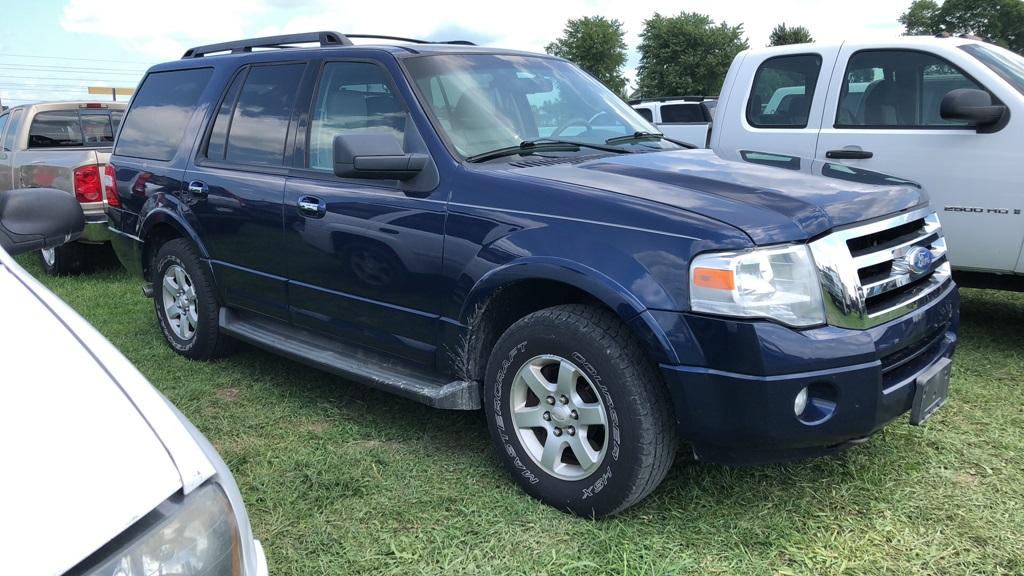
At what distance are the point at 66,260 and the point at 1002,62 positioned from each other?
324 inches

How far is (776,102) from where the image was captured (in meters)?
5.59

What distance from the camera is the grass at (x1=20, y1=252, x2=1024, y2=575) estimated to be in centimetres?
269

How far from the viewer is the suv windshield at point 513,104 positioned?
3.43m

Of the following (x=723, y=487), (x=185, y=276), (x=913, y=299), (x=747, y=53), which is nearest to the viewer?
(x=913, y=299)

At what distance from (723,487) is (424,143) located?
190cm

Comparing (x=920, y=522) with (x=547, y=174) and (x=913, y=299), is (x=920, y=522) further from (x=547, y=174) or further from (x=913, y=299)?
(x=547, y=174)

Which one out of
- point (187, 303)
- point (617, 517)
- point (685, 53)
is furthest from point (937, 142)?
point (685, 53)

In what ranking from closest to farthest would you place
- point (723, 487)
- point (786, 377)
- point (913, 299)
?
point (786, 377) < point (913, 299) < point (723, 487)

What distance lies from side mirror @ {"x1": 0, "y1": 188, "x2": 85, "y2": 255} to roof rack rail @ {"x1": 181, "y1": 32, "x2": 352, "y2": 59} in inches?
79.3

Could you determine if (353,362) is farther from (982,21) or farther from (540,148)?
(982,21)

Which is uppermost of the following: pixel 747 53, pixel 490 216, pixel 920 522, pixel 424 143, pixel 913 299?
pixel 747 53

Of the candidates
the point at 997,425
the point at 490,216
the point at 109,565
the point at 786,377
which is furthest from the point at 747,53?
the point at 109,565

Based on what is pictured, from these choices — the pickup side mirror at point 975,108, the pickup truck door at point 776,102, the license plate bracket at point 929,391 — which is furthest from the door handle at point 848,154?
the license plate bracket at point 929,391

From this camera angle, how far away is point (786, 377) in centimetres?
245
